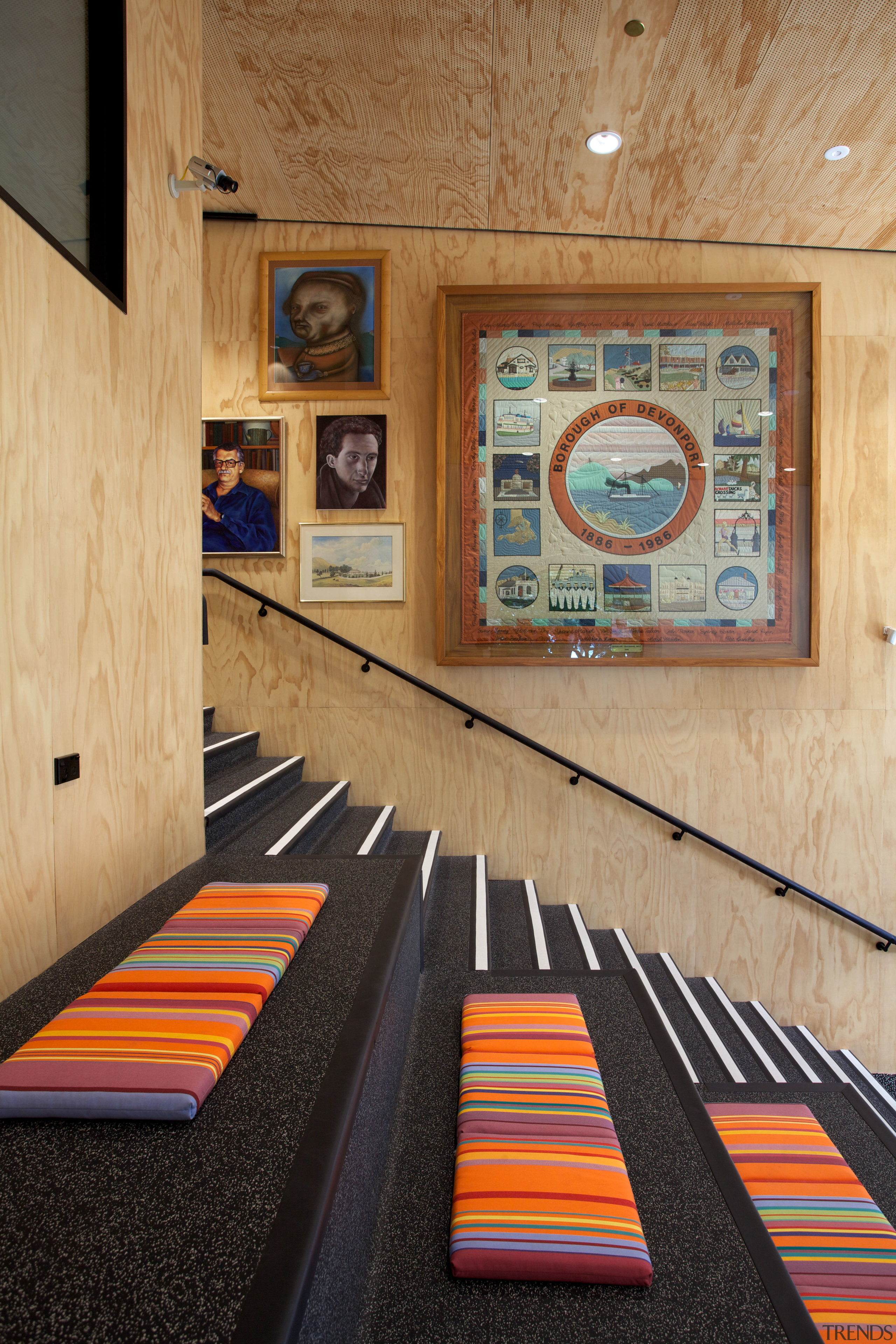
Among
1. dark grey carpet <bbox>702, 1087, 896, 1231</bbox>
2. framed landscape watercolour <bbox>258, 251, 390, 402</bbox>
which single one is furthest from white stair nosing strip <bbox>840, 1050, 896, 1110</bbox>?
framed landscape watercolour <bbox>258, 251, 390, 402</bbox>

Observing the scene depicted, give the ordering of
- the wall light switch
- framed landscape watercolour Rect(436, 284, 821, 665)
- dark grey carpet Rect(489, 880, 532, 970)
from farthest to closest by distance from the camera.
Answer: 1. framed landscape watercolour Rect(436, 284, 821, 665)
2. dark grey carpet Rect(489, 880, 532, 970)
3. the wall light switch

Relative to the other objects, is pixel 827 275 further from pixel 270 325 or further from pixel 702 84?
pixel 270 325

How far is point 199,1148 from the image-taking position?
945 millimetres

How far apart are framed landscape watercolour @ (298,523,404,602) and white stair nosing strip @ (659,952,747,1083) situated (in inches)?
84.1

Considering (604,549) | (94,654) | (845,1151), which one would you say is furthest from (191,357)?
(845,1151)

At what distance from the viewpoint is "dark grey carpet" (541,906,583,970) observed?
8.98 ft

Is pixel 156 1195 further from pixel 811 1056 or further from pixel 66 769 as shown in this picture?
pixel 811 1056

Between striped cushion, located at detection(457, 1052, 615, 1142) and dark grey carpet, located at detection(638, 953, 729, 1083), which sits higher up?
striped cushion, located at detection(457, 1052, 615, 1142)

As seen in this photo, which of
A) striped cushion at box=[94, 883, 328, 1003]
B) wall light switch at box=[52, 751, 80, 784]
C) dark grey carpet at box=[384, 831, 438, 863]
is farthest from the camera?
dark grey carpet at box=[384, 831, 438, 863]

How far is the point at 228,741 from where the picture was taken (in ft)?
10.4

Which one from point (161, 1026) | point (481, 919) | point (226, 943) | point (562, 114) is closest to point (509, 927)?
point (481, 919)

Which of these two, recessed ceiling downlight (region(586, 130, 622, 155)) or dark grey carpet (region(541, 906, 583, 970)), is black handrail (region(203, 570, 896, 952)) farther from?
recessed ceiling downlight (region(586, 130, 622, 155))

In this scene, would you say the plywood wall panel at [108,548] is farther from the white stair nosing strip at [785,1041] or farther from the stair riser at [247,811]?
the white stair nosing strip at [785,1041]

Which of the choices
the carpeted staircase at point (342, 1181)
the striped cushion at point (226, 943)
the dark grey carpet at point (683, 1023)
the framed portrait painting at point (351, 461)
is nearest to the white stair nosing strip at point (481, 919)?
the carpeted staircase at point (342, 1181)
